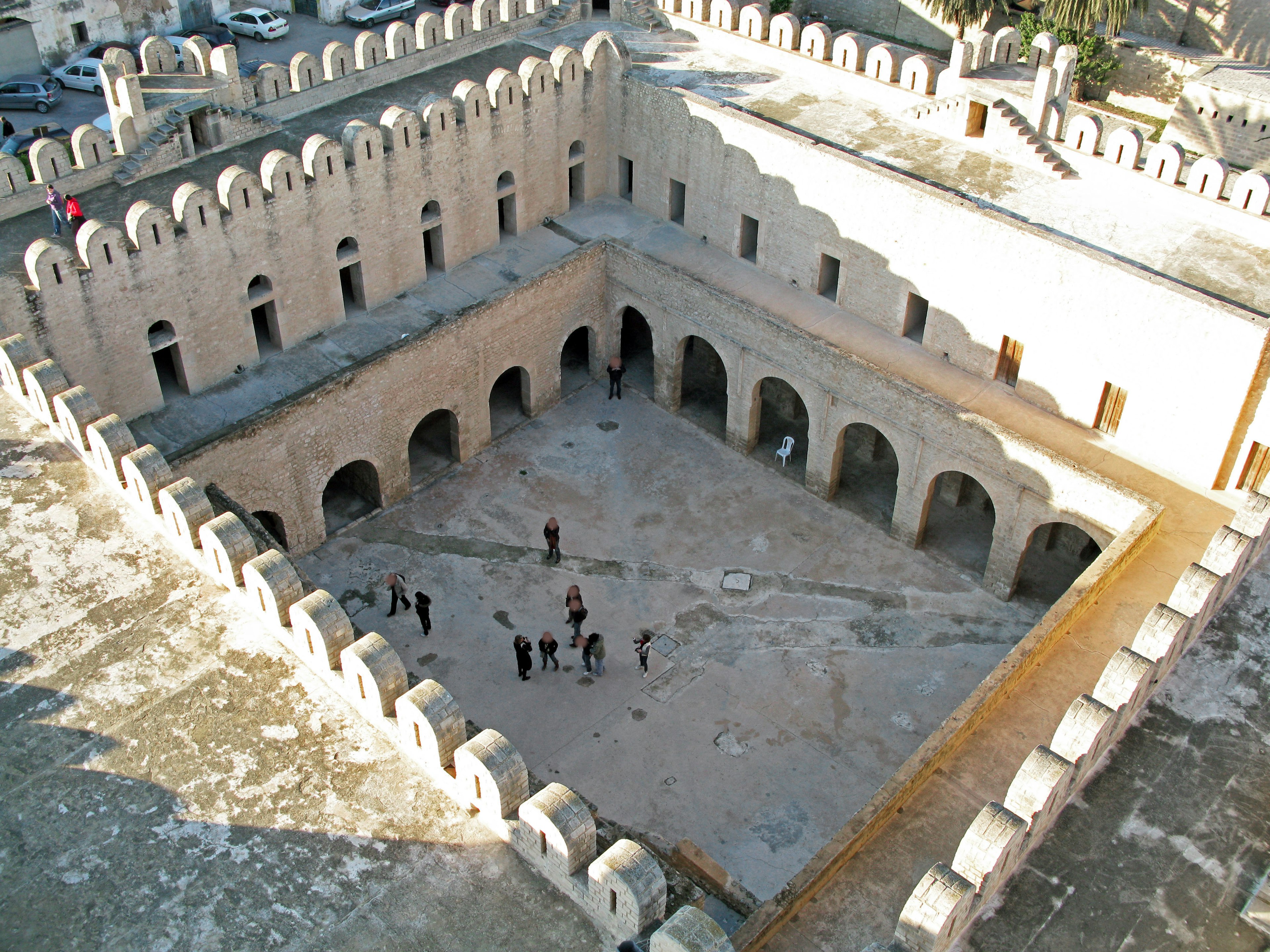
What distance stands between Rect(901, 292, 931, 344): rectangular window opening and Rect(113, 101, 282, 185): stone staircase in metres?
16.0

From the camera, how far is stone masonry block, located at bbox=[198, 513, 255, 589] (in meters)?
18.3

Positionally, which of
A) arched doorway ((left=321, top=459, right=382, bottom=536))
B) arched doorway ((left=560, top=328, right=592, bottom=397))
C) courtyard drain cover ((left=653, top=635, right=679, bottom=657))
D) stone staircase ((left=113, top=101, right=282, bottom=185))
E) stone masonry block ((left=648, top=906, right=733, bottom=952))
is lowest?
courtyard drain cover ((left=653, top=635, right=679, bottom=657))

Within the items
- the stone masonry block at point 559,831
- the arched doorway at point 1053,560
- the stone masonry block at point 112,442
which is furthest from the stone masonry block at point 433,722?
the arched doorway at point 1053,560

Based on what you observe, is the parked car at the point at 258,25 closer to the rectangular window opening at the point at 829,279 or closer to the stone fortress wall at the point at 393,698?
the rectangular window opening at the point at 829,279

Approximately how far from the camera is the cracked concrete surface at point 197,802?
583 inches

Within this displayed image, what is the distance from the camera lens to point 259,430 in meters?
25.5

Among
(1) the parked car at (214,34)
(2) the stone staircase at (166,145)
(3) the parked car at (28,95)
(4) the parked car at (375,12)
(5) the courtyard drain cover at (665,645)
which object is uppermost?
(2) the stone staircase at (166,145)

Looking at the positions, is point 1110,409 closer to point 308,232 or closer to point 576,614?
point 576,614

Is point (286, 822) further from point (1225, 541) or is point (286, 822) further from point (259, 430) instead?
point (1225, 541)

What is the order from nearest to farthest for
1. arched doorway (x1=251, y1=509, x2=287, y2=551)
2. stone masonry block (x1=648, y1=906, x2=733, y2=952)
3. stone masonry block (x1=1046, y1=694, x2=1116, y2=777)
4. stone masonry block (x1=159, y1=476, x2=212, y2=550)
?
stone masonry block (x1=648, y1=906, x2=733, y2=952) → stone masonry block (x1=1046, y1=694, x2=1116, y2=777) → stone masonry block (x1=159, y1=476, x2=212, y2=550) → arched doorway (x1=251, y1=509, x2=287, y2=551)

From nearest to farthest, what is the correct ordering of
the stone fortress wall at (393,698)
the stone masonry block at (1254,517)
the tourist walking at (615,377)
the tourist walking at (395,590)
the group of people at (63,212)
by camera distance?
the stone fortress wall at (393,698) < the stone masonry block at (1254,517) < the group of people at (63,212) < the tourist walking at (395,590) < the tourist walking at (615,377)

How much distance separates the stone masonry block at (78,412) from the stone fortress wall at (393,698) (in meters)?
0.02

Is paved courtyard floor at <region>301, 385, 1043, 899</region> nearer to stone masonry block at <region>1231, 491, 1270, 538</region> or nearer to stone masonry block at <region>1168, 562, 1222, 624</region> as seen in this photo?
stone masonry block at <region>1231, 491, 1270, 538</region>

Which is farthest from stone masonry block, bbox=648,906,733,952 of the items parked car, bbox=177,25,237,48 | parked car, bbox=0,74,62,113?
parked car, bbox=177,25,237,48
